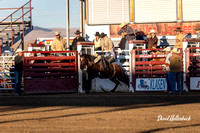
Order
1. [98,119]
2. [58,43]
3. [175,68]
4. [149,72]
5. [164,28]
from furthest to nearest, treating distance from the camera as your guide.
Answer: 1. [164,28]
2. [58,43]
3. [149,72]
4. [175,68]
5. [98,119]

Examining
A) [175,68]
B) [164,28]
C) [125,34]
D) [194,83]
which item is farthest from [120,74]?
[164,28]

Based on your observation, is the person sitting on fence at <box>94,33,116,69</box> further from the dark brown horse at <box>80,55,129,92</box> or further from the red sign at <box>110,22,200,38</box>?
the red sign at <box>110,22,200,38</box>

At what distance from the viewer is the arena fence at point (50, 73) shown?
19188mm

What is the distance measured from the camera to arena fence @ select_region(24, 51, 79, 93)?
63.0ft

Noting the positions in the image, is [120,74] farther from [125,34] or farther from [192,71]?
[192,71]

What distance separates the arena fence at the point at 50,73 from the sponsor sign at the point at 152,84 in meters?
2.57

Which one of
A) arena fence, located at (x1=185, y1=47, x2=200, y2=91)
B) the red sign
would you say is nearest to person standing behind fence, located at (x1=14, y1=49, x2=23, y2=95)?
arena fence, located at (x1=185, y1=47, x2=200, y2=91)

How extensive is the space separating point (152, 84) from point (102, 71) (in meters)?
2.05

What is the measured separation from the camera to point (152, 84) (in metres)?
19.1

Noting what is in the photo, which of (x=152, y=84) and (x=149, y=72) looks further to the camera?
(x=149, y=72)

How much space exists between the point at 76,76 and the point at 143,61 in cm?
276

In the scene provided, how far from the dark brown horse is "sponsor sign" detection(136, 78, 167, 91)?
0.67 m

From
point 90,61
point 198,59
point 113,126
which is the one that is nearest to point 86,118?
point 113,126

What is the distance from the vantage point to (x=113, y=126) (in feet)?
28.8
